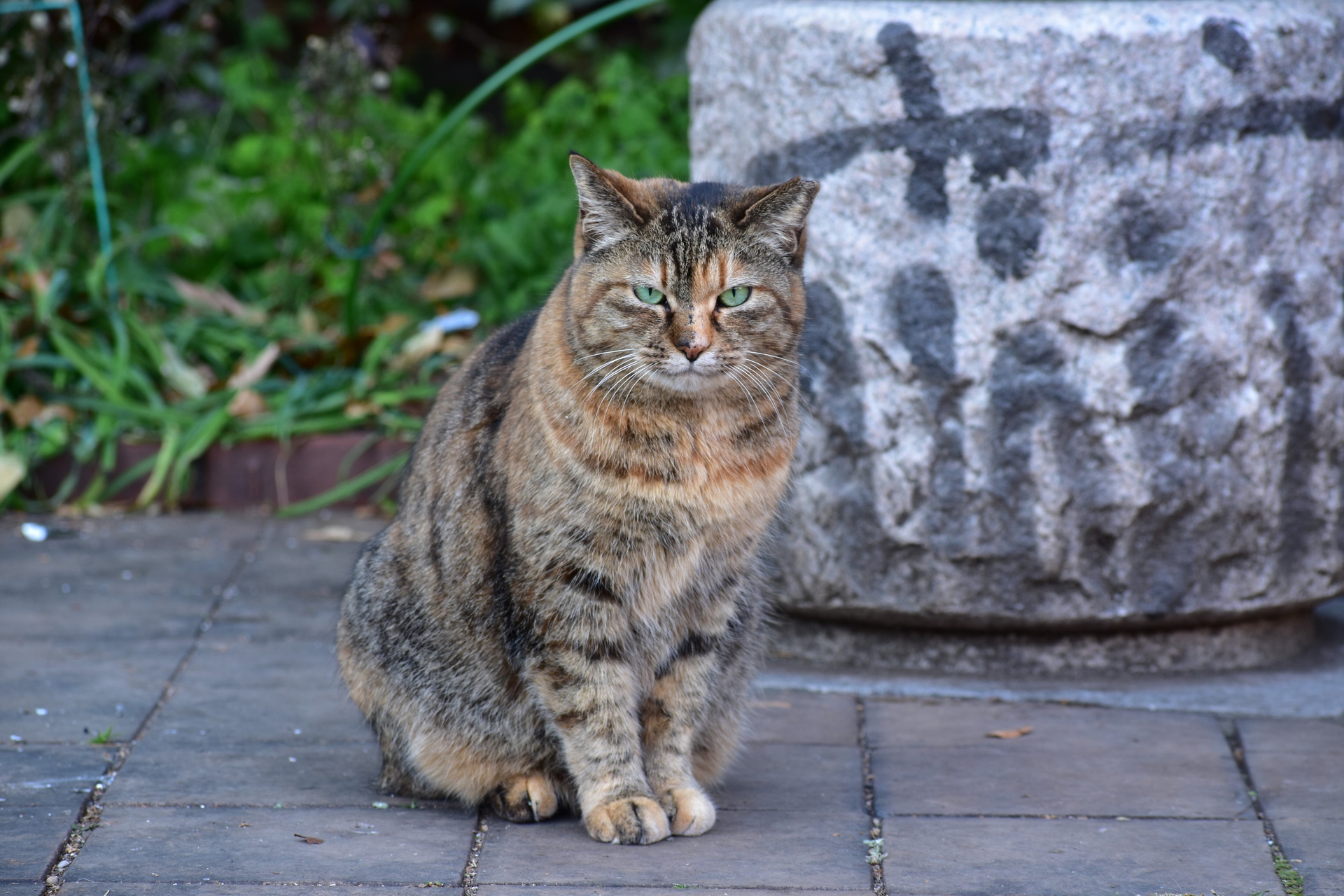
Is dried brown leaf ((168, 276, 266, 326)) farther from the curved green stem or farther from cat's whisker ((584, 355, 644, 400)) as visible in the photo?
cat's whisker ((584, 355, 644, 400))

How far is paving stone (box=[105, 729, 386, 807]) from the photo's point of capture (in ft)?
9.54

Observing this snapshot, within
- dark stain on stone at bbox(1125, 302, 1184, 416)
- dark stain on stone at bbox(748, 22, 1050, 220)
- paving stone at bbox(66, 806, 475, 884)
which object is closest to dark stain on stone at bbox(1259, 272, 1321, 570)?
dark stain on stone at bbox(1125, 302, 1184, 416)

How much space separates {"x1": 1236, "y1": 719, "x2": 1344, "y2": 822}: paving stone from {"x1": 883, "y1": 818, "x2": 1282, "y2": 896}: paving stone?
6.2 inches

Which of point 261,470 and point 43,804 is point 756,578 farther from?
point 261,470

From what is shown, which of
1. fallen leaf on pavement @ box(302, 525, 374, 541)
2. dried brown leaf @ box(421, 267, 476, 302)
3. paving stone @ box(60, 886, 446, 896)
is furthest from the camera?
dried brown leaf @ box(421, 267, 476, 302)

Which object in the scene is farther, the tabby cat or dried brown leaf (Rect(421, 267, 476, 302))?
dried brown leaf (Rect(421, 267, 476, 302))

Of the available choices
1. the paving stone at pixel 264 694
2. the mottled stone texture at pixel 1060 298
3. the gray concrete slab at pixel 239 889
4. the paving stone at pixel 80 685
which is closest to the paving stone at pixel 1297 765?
the mottled stone texture at pixel 1060 298

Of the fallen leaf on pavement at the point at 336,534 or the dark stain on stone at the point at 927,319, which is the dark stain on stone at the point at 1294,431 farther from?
the fallen leaf on pavement at the point at 336,534

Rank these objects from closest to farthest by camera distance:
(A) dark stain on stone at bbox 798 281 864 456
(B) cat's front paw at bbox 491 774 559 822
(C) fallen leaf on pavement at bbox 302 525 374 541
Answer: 1. (B) cat's front paw at bbox 491 774 559 822
2. (A) dark stain on stone at bbox 798 281 864 456
3. (C) fallen leaf on pavement at bbox 302 525 374 541

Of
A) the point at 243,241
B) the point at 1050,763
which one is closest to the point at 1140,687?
the point at 1050,763

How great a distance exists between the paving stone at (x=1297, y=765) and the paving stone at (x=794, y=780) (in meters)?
0.83

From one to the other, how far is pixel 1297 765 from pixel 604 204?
1888 mm

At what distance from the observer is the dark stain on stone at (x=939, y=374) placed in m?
3.53

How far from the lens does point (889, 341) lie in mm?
3564
